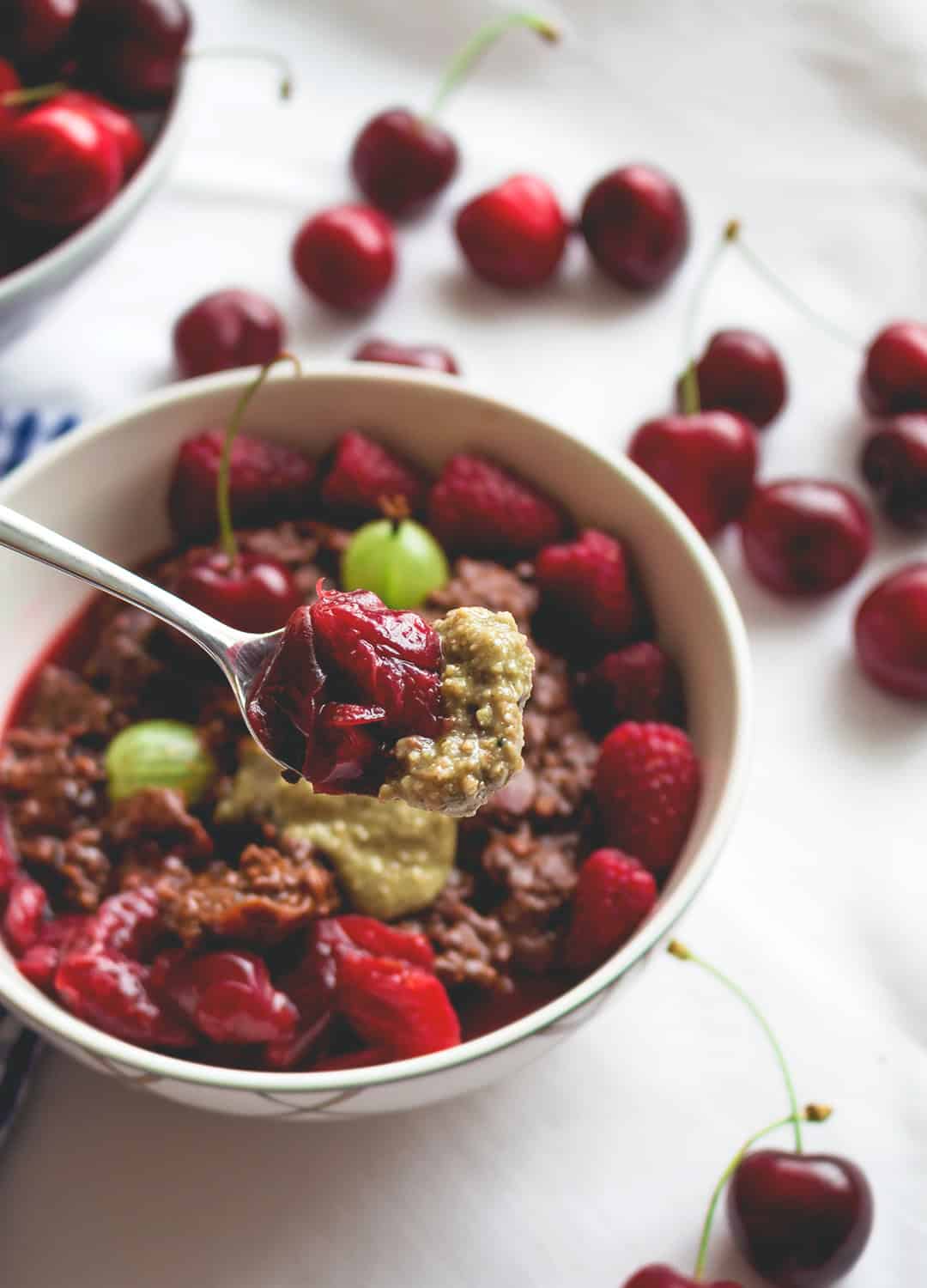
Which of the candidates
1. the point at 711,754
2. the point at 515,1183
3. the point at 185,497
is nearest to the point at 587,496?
the point at 711,754

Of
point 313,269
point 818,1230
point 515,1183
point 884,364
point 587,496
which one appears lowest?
point 515,1183

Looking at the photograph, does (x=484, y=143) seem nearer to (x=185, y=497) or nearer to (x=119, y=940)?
(x=185, y=497)

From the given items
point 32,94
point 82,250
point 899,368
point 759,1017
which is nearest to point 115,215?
point 82,250

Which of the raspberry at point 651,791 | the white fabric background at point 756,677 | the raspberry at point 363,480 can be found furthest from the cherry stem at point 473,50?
the raspberry at point 651,791

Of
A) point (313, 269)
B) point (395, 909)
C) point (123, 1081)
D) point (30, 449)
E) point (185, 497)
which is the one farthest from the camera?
point (313, 269)

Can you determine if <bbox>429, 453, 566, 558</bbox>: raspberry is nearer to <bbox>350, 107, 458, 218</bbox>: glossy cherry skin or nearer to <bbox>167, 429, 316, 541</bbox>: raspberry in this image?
<bbox>167, 429, 316, 541</bbox>: raspberry

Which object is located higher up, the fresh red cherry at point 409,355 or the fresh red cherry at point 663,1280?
the fresh red cherry at point 409,355

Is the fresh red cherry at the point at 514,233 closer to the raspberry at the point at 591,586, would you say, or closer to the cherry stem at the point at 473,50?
the cherry stem at the point at 473,50
